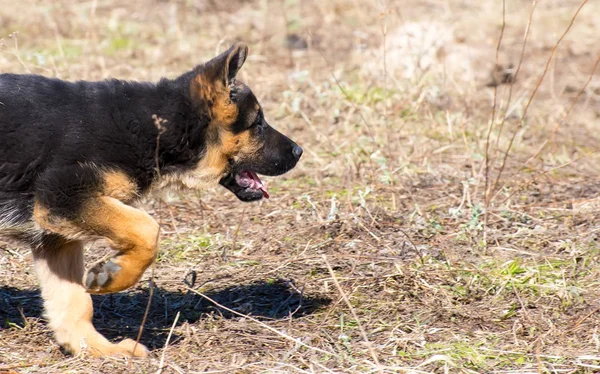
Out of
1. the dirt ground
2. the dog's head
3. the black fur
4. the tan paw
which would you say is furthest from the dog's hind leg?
the dog's head

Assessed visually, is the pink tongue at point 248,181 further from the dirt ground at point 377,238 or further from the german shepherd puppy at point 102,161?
the dirt ground at point 377,238

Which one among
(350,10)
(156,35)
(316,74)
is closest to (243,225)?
(316,74)

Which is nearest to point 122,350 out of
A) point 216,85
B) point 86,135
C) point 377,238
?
point 86,135

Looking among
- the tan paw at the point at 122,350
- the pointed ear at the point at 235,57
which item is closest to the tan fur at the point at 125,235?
the tan paw at the point at 122,350

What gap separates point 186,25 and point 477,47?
4468 millimetres

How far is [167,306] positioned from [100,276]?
1114 mm

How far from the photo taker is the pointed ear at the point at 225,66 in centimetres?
484

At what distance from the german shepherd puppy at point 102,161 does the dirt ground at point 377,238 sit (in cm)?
33

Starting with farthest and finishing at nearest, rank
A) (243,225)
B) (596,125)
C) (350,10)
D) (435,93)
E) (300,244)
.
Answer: (350,10)
(596,125)
(435,93)
(243,225)
(300,244)

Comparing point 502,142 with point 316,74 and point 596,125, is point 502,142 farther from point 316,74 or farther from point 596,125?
point 316,74

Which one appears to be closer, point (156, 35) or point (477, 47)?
point (477, 47)

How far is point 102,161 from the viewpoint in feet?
15.0

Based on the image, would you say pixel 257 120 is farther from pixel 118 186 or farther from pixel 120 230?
pixel 120 230

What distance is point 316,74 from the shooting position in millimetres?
10586
